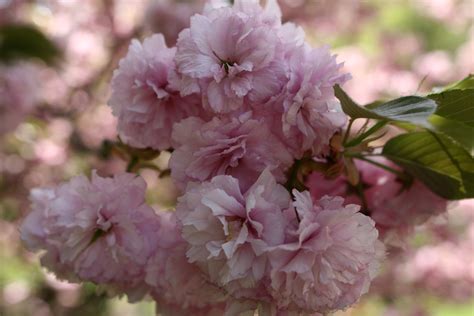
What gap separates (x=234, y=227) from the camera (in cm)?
44

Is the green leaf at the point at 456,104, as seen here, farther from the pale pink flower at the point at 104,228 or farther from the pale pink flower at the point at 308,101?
the pale pink flower at the point at 104,228

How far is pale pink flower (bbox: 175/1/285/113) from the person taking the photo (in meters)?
0.47

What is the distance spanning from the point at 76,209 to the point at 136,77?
14 centimetres

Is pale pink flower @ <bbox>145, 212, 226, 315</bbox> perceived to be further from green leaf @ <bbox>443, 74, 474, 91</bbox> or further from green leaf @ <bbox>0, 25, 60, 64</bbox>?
green leaf @ <bbox>0, 25, 60, 64</bbox>

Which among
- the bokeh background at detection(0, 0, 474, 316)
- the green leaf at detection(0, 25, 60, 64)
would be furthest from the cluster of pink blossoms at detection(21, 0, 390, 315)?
the green leaf at detection(0, 25, 60, 64)

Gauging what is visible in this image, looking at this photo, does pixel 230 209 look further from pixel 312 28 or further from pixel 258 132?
pixel 312 28

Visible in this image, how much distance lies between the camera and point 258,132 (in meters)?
0.47

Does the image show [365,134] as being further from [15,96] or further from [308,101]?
[15,96]

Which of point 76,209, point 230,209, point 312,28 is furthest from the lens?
point 312,28

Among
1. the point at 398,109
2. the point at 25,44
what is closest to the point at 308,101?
the point at 398,109

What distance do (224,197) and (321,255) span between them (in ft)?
0.27

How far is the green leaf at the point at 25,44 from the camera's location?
1584 mm

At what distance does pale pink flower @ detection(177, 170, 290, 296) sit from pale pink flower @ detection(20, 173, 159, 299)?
10 cm

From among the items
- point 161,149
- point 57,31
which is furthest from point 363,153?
point 57,31
